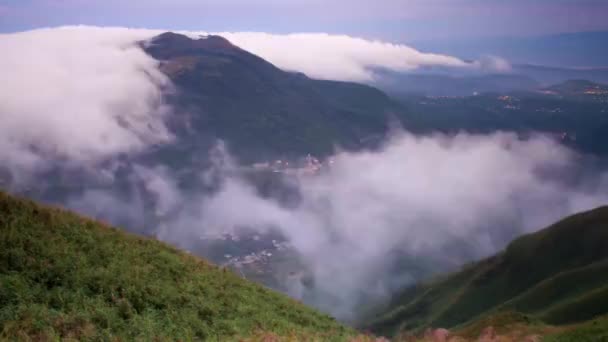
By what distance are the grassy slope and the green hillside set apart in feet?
342

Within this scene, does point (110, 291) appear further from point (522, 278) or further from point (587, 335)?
point (522, 278)

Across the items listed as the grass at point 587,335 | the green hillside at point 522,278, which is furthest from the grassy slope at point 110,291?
the green hillside at point 522,278

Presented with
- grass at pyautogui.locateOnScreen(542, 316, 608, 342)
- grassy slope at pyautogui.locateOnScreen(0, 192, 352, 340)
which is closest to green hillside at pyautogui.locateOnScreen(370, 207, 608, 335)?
grass at pyautogui.locateOnScreen(542, 316, 608, 342)

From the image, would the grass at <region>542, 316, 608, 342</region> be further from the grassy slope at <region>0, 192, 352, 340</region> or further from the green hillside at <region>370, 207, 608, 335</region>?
the green hillside at <region>370, 207, 608, 335</region>

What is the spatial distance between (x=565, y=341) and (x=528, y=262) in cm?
15203

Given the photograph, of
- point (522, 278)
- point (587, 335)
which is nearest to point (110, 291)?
point (587, 335)

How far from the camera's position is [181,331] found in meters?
19.3

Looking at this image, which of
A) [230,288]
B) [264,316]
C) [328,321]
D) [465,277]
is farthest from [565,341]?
[465,277]

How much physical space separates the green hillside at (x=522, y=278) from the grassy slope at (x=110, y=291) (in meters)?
104

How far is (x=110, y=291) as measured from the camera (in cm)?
2045

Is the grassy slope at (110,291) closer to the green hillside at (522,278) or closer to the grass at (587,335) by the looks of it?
the grass at (587,335)

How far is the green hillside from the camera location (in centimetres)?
11538

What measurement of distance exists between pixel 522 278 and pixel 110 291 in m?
159

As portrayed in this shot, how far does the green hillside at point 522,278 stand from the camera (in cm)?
11538
